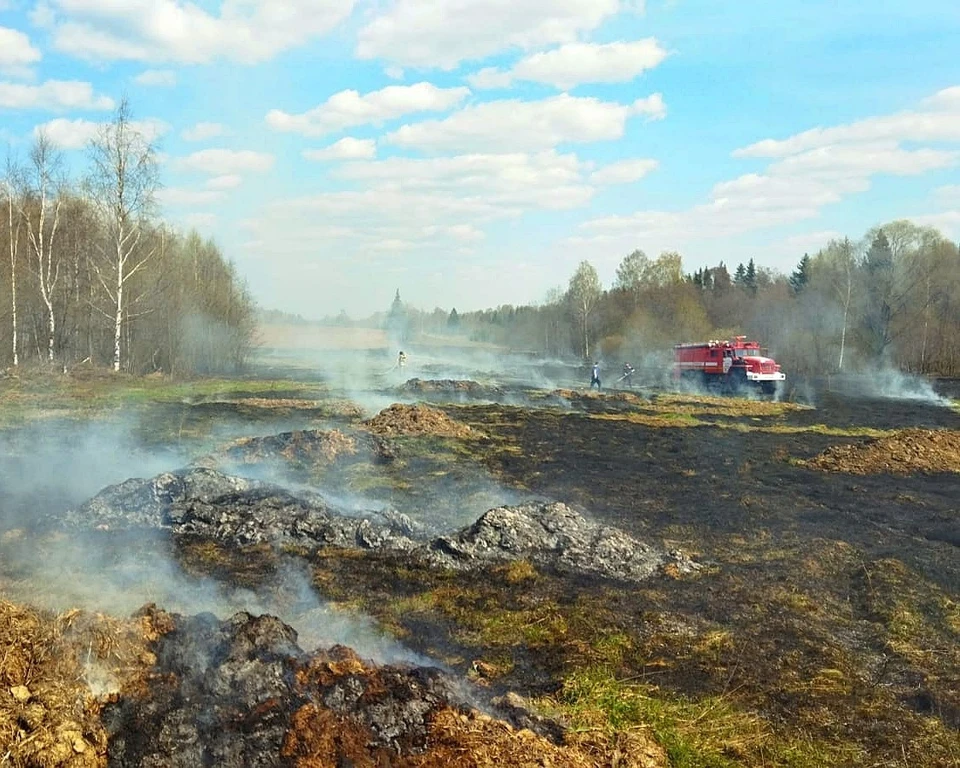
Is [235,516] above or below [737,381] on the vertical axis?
below

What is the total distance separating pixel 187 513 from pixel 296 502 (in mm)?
1583

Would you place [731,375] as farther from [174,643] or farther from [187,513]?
[174,643]

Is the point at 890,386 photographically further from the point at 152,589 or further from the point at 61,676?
the point at 61,676

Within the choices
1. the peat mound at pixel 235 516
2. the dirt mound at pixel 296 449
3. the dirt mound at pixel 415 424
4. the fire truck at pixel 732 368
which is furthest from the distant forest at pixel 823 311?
the peat mound at pixel 235 516

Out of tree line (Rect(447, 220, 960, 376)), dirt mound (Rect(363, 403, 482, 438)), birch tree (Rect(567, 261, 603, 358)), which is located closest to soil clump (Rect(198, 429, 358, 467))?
dirt mound (Rect(363, 403, 482, 438))

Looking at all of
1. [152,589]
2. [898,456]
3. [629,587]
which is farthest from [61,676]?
[898,456]

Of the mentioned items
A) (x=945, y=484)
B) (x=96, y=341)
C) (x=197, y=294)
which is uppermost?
(x=197, y=294)

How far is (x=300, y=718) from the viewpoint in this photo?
15.2ft

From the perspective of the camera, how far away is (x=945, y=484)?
1609cm

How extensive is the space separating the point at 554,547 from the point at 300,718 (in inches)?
223

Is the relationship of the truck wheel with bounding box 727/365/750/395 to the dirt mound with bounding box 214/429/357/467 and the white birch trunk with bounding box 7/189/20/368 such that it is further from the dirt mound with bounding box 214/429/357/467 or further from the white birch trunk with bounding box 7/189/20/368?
the white birch trunk with bounding box 7/189/20/368

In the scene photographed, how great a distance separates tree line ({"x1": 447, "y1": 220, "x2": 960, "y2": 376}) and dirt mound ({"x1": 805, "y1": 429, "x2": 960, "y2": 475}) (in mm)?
36410

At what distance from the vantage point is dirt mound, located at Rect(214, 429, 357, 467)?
593 inches

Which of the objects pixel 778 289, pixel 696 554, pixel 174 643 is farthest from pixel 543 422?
pixel 778 289
